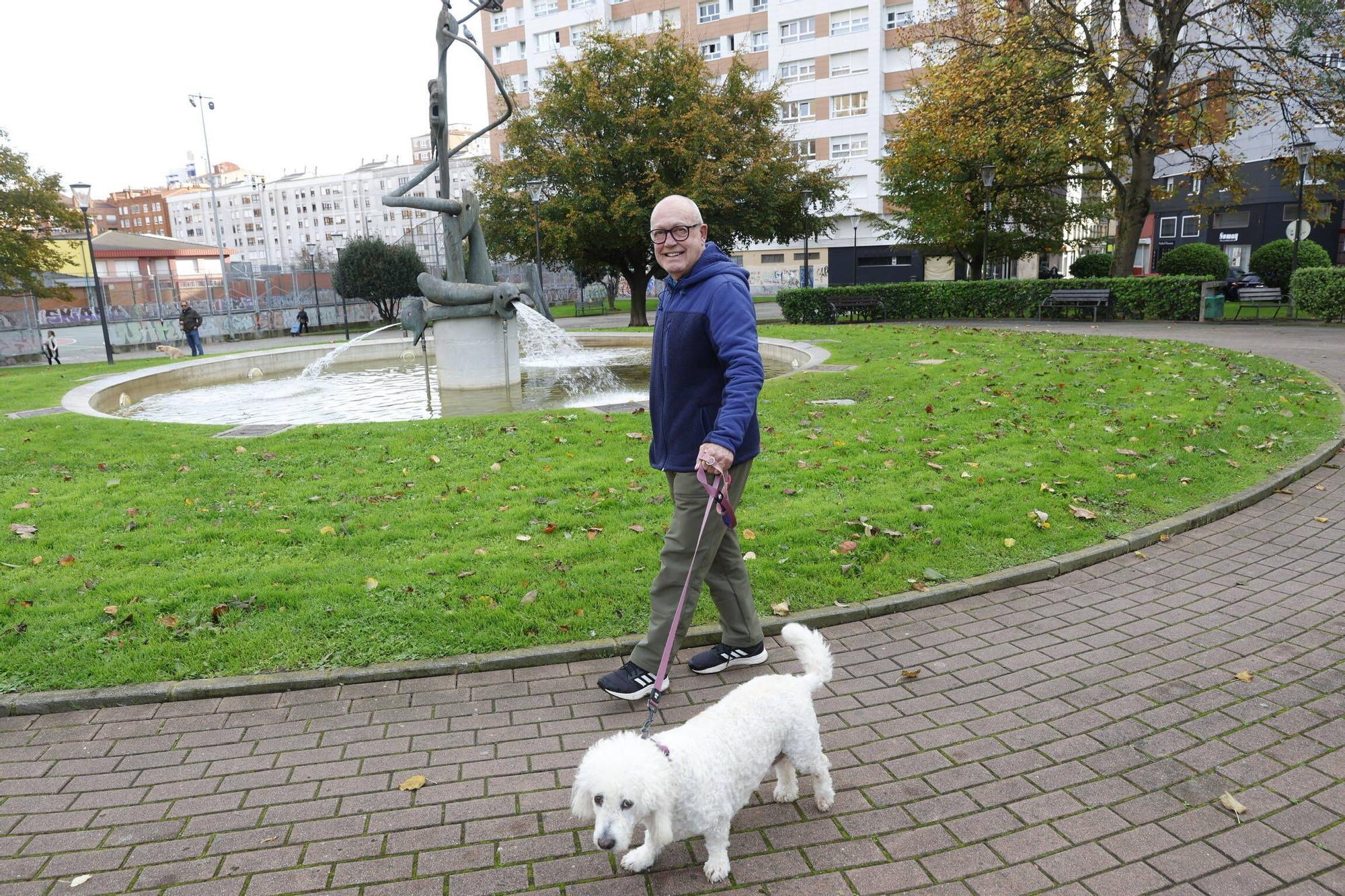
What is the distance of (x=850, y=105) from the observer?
5538 centimetres

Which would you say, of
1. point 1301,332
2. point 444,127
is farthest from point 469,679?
point 1301,332

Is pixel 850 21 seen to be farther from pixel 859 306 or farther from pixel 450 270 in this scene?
pixel 450 270

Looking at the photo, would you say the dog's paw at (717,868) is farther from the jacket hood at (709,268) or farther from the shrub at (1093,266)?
the shrub at (1093,266)

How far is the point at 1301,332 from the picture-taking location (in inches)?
787

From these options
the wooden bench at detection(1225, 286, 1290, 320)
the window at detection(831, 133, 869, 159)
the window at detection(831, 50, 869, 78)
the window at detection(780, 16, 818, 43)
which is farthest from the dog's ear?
the window at detection(780, 16, 818, 43)

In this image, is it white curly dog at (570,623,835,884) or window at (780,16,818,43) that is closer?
white curly dog at (570,623,835,884)

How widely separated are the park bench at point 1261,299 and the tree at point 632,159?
51.5 feet

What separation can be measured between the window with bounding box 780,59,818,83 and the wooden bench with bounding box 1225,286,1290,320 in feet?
117

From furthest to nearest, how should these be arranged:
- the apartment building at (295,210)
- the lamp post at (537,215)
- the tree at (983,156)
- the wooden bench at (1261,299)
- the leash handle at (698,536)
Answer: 1. the apartment building at (295,210)
2. the lamp post at (537,215)
3. the wooden bench at (1261,299)
4. the tree at (983,156)
5. the leash handle at (698,536)

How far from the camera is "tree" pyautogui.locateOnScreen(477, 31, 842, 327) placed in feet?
102

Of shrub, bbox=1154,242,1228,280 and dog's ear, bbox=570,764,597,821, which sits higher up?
shrub, bbox=1154,242,1228,280

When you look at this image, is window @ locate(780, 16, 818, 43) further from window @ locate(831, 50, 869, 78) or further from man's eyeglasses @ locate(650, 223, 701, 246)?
man's eyeglasses @ locate(650, 223, 701, 246)

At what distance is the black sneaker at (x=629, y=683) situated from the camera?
13.5ft

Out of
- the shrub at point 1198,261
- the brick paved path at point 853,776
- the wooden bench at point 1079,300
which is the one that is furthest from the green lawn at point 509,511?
the shrub at point 1198,261
